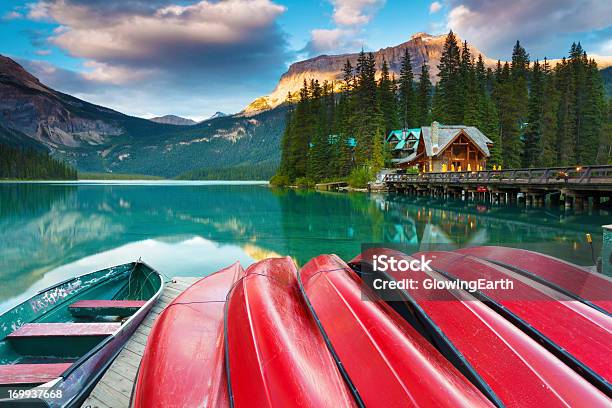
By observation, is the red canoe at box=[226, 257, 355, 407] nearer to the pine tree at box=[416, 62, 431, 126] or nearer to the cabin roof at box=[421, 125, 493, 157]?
the cabin roof at box=[421, 125, 493, 157]

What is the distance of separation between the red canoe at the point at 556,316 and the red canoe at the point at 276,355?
194cm

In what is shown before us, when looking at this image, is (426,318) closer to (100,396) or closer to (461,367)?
(461,367)

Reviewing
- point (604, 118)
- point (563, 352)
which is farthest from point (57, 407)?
point (604, 118)

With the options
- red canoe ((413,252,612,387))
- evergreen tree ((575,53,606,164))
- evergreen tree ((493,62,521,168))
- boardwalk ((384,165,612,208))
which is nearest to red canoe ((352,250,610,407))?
red canoe ((413,252,612,387))

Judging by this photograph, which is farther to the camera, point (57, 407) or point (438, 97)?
point (438, 97)

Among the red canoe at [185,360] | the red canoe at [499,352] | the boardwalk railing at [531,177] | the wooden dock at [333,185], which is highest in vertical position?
the boardwalk railing at [531,177]

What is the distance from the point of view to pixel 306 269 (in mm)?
5586

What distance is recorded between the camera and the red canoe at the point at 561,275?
403 cm

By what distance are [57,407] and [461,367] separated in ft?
12.0

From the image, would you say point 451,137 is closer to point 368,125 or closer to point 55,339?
point 368,125

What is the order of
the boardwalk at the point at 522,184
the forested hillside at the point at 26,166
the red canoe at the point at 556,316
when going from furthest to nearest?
1. the forested hillside at the point at 26,166
2. the boardwalk at the point at 522,184
3. the red canoe at the point at 556,316

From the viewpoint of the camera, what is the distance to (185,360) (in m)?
3.12

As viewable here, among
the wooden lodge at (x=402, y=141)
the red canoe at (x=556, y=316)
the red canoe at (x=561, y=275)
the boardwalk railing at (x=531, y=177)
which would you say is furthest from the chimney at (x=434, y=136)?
the red canoe at (x=556, y=316)

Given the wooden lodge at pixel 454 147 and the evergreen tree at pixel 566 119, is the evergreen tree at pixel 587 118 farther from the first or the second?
the wooden lodge at pixel 454 147
